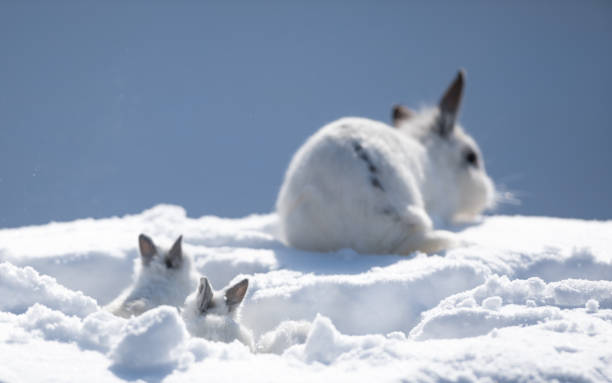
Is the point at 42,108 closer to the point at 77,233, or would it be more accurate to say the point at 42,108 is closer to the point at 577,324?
the point at 77,233

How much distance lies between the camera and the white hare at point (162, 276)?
423cm

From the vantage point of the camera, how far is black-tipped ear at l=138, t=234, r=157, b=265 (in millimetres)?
4406

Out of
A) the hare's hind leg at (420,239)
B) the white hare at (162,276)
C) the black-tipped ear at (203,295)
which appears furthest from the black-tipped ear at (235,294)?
the hare's hind leg at (420,239)

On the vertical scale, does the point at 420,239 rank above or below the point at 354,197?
below

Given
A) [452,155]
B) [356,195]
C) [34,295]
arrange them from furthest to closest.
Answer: [452,155] < [356,195] < [34,295]

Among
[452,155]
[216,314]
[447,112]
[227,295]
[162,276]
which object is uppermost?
[447,112]

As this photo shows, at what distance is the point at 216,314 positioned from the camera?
3.68m

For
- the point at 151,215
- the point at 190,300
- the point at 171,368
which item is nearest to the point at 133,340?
the point at 171,368

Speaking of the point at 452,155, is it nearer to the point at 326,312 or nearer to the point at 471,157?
the point at 471,157

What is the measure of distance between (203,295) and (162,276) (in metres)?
0.91

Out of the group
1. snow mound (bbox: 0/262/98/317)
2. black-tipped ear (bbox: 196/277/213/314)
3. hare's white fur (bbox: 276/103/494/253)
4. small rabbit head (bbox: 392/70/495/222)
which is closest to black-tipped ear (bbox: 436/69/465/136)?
small rabbit head (bbox: 392/70/495/222)

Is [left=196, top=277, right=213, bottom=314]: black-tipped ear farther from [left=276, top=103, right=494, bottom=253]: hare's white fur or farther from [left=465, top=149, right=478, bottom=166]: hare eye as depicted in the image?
[left=465, top=149, right=478, bottom=166]: hare eye

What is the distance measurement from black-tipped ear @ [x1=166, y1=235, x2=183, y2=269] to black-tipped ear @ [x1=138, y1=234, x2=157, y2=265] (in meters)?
0.12

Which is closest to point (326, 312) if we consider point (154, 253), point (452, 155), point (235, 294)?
point (235, 294)
